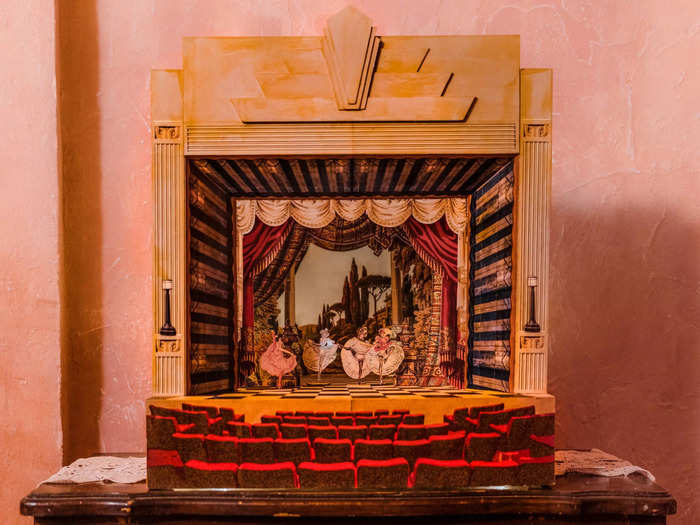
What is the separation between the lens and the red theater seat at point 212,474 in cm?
224

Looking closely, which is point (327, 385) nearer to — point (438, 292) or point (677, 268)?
point (438, 292)

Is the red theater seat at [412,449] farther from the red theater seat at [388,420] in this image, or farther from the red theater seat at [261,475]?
the red theater seat at [261,475]

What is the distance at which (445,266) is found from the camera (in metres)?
2.89

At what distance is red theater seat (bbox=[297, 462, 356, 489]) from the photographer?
2.23 metres

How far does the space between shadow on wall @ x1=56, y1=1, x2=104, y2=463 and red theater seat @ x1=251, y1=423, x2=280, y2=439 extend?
5.85 feet

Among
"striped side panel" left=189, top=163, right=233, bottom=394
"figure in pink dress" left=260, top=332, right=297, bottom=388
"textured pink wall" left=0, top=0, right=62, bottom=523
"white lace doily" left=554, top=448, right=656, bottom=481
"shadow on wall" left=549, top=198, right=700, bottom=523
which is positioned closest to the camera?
"striped side panel" left=189, top=163, right=233, bottom=394

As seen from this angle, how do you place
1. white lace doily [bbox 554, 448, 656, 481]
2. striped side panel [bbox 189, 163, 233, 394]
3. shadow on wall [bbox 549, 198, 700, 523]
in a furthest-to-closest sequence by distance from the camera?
shadow on wall [bbox 549, 198, 700, 523]
white lace doily [bbox 554, 448, 656, 481]
striped side panel [bbox 189, 163, 233, 394]

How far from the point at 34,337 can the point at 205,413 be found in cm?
179

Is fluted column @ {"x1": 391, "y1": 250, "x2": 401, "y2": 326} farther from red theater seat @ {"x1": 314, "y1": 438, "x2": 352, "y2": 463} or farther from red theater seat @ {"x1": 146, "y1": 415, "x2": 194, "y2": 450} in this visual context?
red theater seat @ {"x1": 146, "y1": 415, "x2": 194, "y2": 450}

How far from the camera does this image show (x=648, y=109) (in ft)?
11.2

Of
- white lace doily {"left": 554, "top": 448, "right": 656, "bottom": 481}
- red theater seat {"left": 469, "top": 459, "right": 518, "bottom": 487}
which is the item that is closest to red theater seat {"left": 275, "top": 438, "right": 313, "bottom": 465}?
red theater seat {"left": 469, "top": 459, "right": 518, "bottom": 487}

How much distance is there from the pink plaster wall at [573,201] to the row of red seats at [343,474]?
1.35m

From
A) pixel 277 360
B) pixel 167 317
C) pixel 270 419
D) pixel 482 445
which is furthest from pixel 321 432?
pixel 167 317

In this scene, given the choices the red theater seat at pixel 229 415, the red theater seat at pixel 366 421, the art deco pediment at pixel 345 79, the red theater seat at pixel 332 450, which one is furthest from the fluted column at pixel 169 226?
the red theater seat at pixel 366 421
